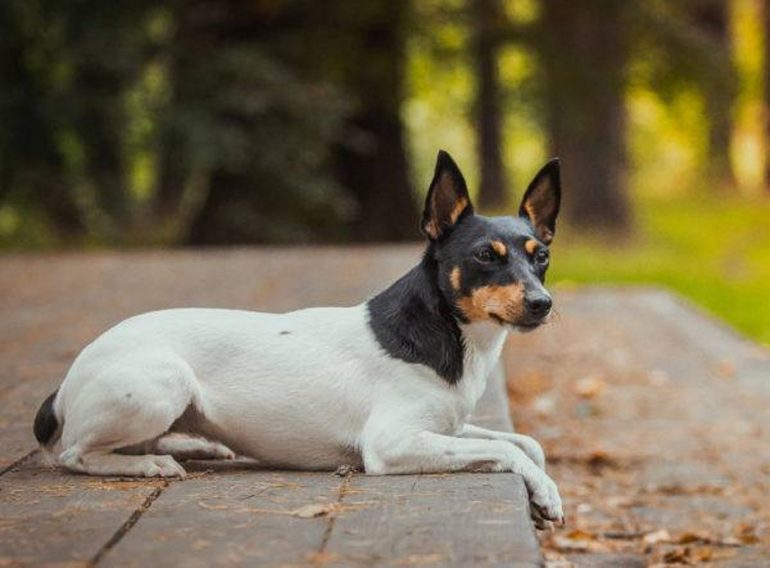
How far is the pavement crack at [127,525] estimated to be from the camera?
4.17 metres

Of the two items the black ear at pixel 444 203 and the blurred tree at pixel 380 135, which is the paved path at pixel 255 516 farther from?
the blurred tree at pixel 380 135

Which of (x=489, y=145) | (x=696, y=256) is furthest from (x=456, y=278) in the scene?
(x=489, y=145)

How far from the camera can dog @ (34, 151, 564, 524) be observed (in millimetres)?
5262

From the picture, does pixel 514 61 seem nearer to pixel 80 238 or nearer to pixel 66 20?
pixel 80 238

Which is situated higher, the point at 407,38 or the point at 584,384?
the point at 407,38

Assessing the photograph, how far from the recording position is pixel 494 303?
17.2 ft

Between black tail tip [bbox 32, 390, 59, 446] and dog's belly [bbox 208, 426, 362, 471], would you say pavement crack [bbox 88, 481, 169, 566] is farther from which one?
black tail tip [bbox 32, 390, 59, 446]

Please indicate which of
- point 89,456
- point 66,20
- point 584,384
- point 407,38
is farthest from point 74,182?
point 89,456

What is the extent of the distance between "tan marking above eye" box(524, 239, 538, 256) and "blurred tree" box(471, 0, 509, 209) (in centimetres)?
1700

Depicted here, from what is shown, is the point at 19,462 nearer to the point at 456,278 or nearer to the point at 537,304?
the point at 456,278

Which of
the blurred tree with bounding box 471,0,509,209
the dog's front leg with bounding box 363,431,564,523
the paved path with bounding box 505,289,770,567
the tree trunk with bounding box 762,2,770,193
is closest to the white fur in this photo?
the dog's front leg with bounding box 363,431,564,523

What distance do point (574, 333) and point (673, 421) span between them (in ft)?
13.0

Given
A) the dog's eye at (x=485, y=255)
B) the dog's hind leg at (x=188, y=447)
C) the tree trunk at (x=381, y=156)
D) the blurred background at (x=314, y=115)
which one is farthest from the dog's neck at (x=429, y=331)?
the tree trunk at (x=381, y=156)

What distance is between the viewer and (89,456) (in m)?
5.42
